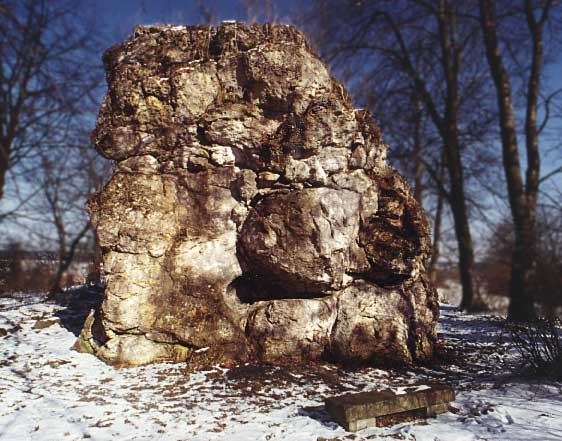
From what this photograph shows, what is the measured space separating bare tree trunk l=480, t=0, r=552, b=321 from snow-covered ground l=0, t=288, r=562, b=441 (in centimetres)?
328

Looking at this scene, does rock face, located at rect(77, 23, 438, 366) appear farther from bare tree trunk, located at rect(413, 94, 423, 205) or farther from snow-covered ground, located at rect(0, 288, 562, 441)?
bare tree trunk, located at rect(413, 94, 423, 205)

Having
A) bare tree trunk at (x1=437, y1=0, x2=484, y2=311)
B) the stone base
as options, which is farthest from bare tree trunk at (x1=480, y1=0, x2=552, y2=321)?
the stone base

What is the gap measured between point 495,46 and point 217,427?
9.88 metres

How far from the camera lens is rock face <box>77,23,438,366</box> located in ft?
17.8

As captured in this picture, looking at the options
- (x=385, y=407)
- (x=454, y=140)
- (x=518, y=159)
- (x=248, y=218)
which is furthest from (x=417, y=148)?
(x=385, y=407)

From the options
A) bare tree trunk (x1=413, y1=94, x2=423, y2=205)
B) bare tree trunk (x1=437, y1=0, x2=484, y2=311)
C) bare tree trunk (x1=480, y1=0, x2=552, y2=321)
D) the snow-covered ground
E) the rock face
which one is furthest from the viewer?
bare tree trunk (x1=413, y1=94, x2=423, y2=205)

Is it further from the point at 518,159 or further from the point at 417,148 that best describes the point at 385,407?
the point at 417,148

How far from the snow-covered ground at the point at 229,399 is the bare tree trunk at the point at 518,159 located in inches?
129

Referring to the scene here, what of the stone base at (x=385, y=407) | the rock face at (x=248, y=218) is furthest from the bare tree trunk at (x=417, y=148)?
the stone base at (x=385, y=407)

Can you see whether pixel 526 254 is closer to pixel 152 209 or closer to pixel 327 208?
pixel 327 208

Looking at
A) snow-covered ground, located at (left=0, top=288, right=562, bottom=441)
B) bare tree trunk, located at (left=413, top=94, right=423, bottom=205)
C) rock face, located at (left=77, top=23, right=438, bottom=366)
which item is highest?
bare tree trunk, located at (left=413, top=94, right=423, bottom=205)

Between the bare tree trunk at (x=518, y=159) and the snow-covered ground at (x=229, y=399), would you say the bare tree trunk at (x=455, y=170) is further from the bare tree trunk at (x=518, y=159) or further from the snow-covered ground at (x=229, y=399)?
the snow-covered ground at (x=229, y=399)

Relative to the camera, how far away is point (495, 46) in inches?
377

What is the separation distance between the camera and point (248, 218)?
584 cm
